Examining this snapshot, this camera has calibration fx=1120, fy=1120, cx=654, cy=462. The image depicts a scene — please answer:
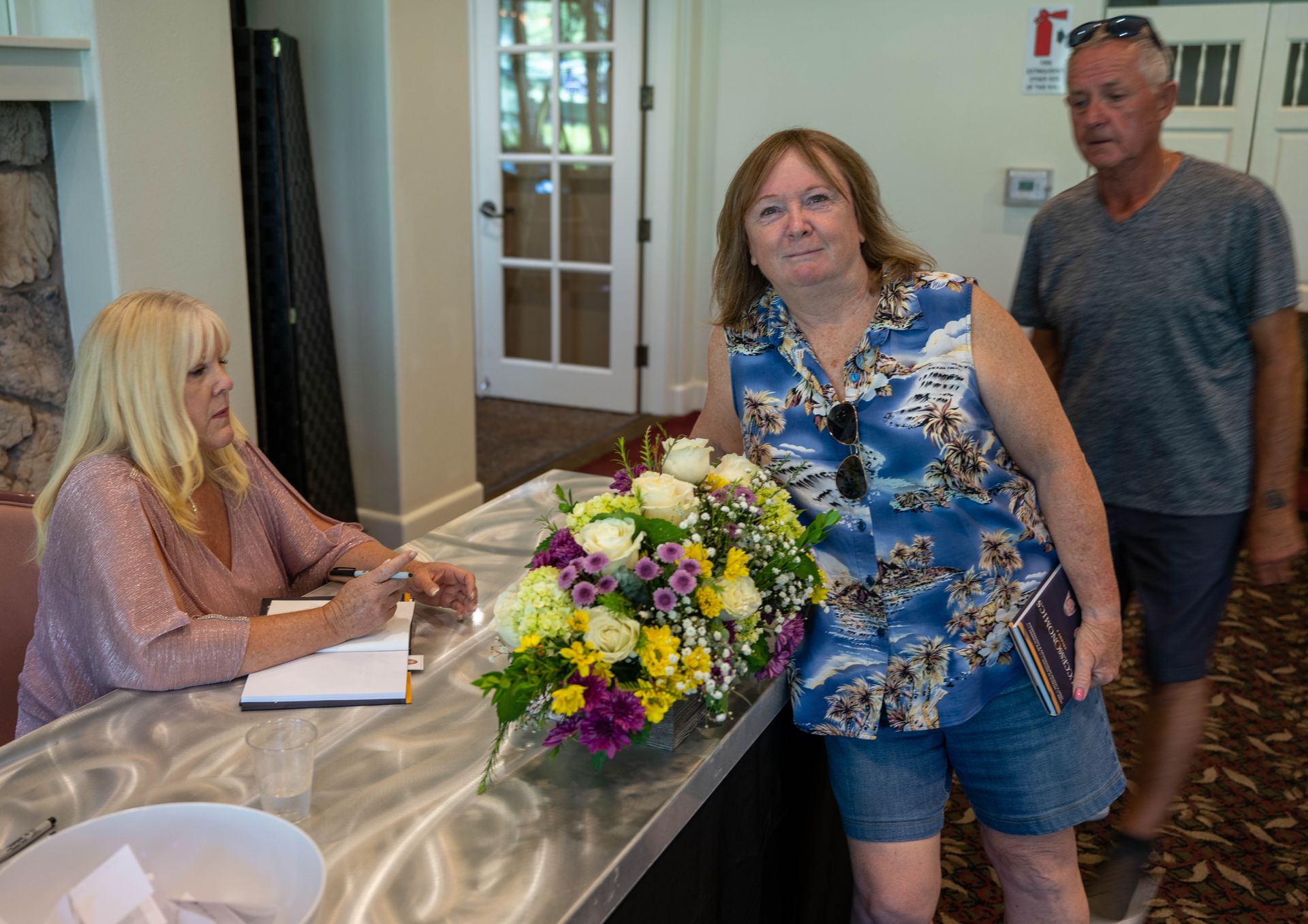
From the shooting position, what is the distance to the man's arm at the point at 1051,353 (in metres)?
2.15

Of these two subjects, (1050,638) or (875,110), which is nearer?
(1050,638)

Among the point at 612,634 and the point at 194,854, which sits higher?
the point at 612,634

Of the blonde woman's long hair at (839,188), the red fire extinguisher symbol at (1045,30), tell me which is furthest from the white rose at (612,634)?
the red fire extinguisher symbol at (1045,30)

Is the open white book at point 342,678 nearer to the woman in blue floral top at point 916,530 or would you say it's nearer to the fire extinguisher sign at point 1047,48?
the woman in blue floral top at point 916,530

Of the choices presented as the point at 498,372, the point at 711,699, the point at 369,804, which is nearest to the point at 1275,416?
the point at 711,699

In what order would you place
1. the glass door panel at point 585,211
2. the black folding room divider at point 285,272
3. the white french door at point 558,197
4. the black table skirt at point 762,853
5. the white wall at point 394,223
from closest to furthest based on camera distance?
the black table skirt at point 762,853, the black folding room divider at point 285,272, the white wall at point 394,223, the white french door at point 558,197, the glass door panel at point 585,211

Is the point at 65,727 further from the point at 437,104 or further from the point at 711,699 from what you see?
the point at 437,104

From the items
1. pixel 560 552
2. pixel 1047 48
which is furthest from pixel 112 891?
pixel 1047 48

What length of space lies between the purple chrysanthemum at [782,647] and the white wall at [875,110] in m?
4.14

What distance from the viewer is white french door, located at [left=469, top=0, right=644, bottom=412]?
18.7 feet

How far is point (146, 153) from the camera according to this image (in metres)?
2.73

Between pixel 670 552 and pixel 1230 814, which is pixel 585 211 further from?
pixel 670 552

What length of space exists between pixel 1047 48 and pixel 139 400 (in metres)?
4.53

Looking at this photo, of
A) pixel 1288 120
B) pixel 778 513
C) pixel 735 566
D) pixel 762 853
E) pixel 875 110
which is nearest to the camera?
pixel 735 566
